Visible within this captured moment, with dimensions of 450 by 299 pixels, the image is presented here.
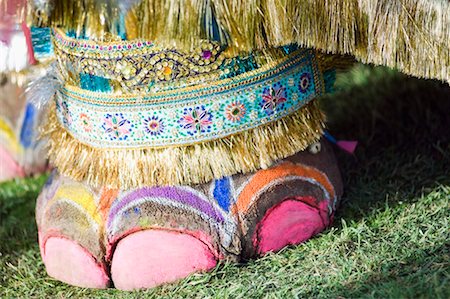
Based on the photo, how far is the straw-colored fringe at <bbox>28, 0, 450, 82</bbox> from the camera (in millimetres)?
1571

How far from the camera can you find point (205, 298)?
175 centimetres

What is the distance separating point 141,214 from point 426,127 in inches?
43.9

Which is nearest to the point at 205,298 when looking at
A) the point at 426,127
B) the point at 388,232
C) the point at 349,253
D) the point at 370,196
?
the point at 349,253

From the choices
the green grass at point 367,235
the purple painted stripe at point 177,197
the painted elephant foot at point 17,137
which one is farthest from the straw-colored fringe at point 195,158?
the painted elephant foot at point 17,137

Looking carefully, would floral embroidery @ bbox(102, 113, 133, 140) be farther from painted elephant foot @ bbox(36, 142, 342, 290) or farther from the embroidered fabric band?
painted elephant foot @ bbox(36, 142, 342, 290)

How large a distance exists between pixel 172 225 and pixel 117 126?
244mm

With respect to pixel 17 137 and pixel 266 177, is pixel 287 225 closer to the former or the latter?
pixel 266 177

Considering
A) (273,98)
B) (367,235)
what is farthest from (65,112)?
(367,235)

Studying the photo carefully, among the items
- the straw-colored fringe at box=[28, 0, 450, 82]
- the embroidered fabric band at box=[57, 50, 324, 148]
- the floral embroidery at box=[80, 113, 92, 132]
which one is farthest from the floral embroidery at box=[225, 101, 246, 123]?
the floral embroidery at box=[80, 113, 92, 132]

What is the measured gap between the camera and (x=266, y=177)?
1.86m

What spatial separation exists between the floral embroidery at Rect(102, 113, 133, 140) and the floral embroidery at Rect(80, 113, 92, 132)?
45mm

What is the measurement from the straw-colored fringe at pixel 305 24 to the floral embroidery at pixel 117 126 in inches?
9.4

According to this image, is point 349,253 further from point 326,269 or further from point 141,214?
point 141,214

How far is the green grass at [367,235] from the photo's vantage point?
1722mm
